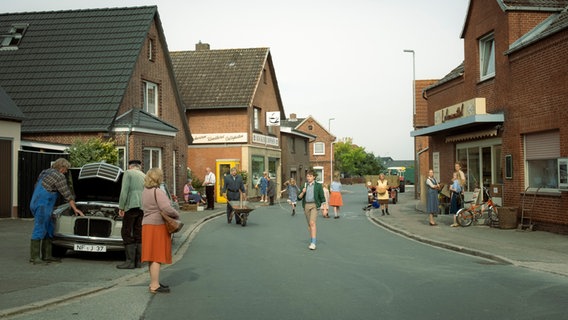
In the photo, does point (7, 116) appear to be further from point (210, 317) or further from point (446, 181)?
point (446, 181)

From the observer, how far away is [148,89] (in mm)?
26297

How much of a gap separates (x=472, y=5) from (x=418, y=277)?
1395cm

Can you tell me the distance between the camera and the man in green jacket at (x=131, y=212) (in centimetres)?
1023

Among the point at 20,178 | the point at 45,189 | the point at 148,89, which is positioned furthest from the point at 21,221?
the point at 148,89

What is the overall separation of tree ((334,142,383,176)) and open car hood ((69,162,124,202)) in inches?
3754

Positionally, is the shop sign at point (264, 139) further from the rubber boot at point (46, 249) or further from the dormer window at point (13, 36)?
the rubber boot at point (46, 249)

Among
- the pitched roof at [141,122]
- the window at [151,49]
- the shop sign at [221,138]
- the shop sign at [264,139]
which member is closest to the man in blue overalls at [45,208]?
the pitched roof at [141,122]

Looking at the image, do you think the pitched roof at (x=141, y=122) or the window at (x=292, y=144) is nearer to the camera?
the pitched roof at (x=141, y=122)

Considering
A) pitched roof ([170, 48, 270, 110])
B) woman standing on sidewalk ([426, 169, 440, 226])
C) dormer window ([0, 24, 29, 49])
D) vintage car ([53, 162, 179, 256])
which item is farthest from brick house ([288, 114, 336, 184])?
vintage car ([53, 162, 179, 256])

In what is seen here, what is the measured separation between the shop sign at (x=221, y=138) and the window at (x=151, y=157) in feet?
37.1

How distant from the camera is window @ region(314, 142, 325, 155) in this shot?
84.6m

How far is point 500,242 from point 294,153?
3500 cm

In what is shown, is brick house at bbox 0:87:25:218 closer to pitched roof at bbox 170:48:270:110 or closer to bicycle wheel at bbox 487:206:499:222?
bicycle wheel at bbox 487:206:499:222

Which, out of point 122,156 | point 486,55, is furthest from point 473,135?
point 122,156
